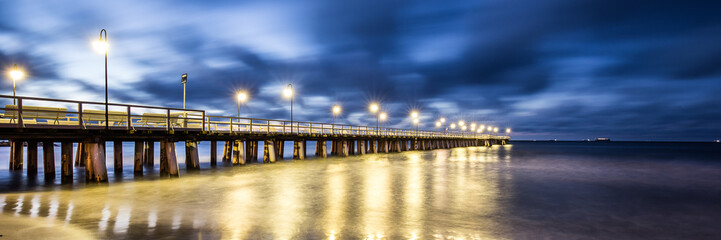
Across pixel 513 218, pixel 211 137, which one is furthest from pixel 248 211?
pixel 211 137

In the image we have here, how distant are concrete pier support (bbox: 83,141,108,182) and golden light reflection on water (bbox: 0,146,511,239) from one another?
37.4 inches

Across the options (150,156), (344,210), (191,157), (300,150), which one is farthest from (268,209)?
(300,150)

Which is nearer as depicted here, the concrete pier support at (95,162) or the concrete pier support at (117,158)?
the concrete pier support at (95,162)

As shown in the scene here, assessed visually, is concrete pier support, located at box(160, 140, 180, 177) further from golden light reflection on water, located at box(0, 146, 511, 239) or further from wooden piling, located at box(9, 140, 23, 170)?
wooden piling, located at box(9, 140, 23, 170)

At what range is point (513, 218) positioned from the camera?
440 inches

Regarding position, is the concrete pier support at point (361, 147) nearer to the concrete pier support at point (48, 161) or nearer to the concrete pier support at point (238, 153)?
the concrete pier support at point (238, 153)

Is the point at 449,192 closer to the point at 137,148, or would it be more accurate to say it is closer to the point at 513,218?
the point at 513,218

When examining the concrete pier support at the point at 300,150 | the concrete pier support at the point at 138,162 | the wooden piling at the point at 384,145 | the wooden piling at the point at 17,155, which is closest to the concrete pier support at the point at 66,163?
the concrete pier support at the point at 138,162

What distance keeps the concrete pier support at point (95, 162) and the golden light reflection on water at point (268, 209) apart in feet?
3.12

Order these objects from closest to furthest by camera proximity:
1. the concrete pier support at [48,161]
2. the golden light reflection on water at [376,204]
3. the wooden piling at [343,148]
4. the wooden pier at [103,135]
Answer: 1. the golden light reflection on water at [376,204]
2. the wooden pier at [103,135]
3. the concrete pier support at [48,161]
4. the wooden piling at [343,148]

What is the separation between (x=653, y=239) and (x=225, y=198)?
520 inches

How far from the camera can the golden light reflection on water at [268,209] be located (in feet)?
29.9

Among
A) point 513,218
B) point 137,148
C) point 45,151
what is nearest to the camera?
point 513,218

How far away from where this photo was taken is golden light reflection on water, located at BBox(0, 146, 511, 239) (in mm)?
9125
